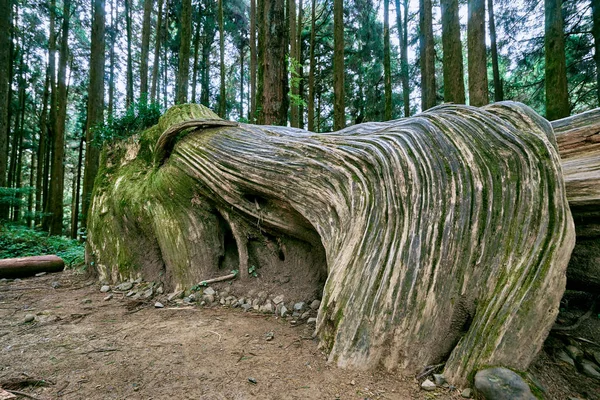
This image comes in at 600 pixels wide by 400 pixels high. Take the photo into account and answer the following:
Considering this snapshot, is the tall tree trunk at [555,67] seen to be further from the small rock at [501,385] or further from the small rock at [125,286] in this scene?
the small rock at [125,286]

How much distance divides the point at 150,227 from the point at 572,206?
4169 mm

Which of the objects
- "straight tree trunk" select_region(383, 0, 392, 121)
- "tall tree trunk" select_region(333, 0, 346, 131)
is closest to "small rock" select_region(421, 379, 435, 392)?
"tall tree trunk" select_region(333, 0, 346, 131)

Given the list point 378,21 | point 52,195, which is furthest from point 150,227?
point 378,21

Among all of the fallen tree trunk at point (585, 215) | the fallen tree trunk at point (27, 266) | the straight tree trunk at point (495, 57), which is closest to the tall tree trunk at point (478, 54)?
the fallen tree trunk at point (585, 215)

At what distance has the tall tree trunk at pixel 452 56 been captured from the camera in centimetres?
591

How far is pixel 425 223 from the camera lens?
6.61 ft

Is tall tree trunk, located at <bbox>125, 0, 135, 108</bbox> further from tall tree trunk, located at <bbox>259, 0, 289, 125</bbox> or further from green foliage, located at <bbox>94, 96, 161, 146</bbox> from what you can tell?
tall tree trunk, located at <bbox>259, 0, 289, 125</bbox>

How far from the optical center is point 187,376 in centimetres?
169

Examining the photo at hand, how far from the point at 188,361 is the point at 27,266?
4.50 m

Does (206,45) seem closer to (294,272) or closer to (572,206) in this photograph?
(294,272)

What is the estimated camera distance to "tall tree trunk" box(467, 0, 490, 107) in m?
5.54

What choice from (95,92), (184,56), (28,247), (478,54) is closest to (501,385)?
(478,54)

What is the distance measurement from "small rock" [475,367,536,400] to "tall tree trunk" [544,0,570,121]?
21.8 feet

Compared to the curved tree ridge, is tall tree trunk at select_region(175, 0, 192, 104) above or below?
above
